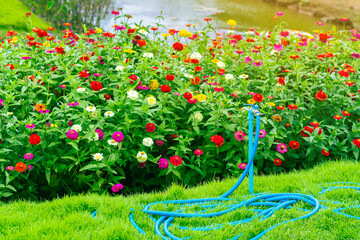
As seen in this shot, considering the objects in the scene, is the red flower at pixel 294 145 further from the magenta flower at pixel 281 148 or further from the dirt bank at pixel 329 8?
the dirt bank at pixel 329 8

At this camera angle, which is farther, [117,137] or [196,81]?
[196,81]

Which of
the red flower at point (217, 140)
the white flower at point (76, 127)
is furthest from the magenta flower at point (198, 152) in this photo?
the white flower at point (76, 127)

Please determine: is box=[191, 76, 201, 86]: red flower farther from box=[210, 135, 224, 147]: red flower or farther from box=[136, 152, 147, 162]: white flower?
box=[136, 152, 147, 162]: white flower

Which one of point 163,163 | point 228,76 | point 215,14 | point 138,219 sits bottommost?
point 138,219

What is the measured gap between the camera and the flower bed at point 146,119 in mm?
2795

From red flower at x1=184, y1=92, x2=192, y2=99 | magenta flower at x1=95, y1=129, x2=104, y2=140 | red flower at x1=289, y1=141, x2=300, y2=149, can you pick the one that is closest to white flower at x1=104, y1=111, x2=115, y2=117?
magenta flower at x1=95, y1=129, x2=104, y2=140

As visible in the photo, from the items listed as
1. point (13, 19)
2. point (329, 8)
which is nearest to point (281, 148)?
point (13, 19)

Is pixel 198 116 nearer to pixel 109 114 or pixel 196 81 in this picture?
pixel 196 81

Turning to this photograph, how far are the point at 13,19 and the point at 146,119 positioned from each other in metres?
5.90

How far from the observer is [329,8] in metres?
13.0

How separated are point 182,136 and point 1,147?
134 cm

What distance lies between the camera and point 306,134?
A: 3264mm

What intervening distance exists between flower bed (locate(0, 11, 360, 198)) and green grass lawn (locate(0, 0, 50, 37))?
3.67 m

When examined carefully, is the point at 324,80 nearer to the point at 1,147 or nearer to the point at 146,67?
the point at 146,67
